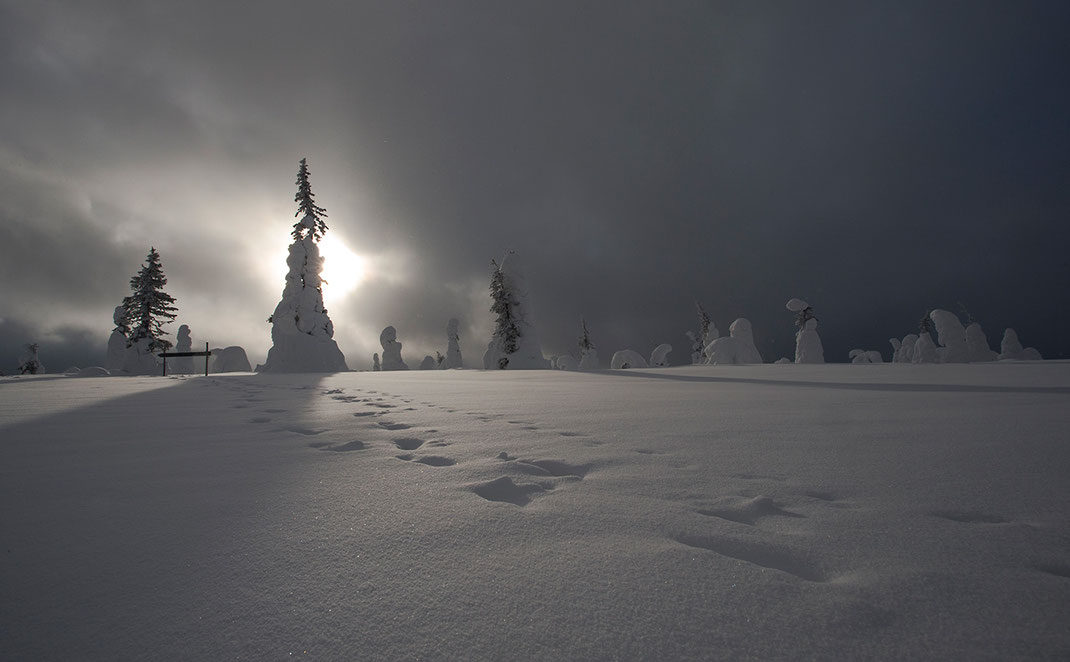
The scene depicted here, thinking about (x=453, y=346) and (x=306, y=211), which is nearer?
(x=306, y=211)

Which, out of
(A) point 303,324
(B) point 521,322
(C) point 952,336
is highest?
(B) point 521,322

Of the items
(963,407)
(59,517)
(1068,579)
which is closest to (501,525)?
(1068,579)

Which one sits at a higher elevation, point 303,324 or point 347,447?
point 303,324

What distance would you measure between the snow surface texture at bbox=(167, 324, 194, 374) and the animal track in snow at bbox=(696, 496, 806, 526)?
107ft

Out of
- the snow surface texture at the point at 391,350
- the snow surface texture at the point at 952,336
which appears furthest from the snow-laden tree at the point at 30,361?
the snow surface texture at the point at 952,336

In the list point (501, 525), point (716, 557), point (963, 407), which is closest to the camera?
point (716, 557)

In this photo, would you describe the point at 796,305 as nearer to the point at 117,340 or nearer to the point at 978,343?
the point at 978,343

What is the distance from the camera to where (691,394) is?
14.8 feet

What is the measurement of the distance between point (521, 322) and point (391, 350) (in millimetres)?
17561

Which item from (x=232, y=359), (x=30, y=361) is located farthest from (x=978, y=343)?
(x=30, y=361)

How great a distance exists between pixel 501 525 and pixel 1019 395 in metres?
4.67

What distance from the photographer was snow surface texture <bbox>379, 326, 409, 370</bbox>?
3575cm

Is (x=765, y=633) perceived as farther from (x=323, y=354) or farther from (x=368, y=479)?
(x=323, y=354)

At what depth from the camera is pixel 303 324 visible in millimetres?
18234
